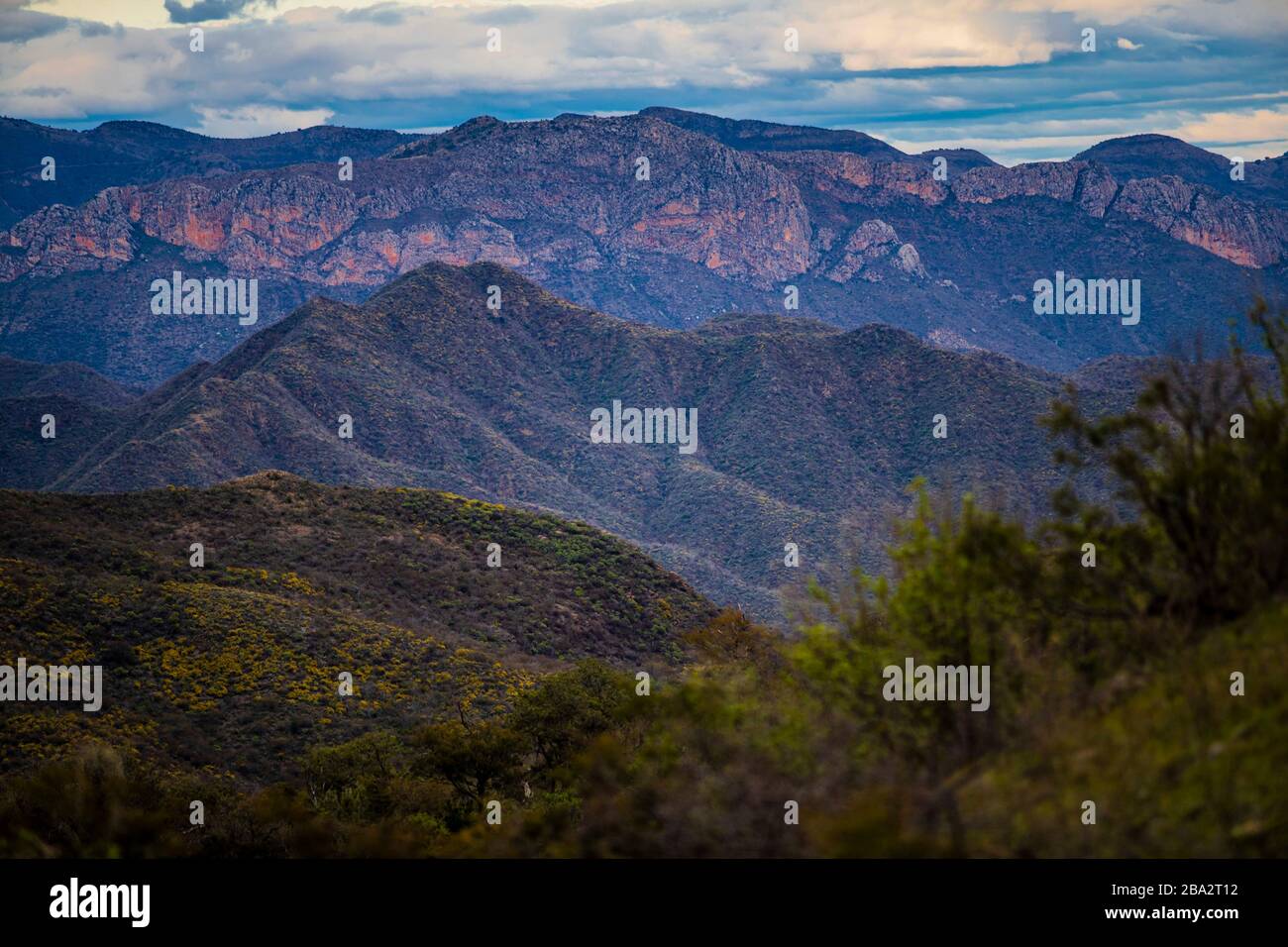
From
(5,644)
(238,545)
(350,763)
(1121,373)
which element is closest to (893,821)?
(350,763)

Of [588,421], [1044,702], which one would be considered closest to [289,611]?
[1044,702]

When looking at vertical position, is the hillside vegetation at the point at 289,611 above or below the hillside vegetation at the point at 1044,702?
below

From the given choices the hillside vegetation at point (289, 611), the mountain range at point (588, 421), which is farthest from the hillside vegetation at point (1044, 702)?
the mountain range at point (588, 421)

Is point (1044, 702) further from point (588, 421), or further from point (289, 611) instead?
point (588, 421)

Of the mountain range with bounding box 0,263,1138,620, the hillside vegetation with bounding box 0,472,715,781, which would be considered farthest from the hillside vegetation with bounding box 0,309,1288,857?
the mountain range with bounding box 0,263,1138,620

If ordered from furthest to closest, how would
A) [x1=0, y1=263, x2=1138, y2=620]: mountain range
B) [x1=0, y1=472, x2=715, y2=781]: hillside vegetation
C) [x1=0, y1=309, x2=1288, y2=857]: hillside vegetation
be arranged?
[x1=0, y1=263, x2=1138, y2=620]: mountain range < [x1=0, y1=472, x2=715, y2=781]: hillside vegetation < [x1=0, y1=309, x2=1288, y2=857]: hillside vegetation

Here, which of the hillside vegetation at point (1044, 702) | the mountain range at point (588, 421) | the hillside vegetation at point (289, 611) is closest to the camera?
the hillside vegetation at point (1044, 702)

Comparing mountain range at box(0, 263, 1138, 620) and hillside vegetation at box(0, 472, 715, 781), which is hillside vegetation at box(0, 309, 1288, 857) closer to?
hillside vegetation at box(0, 472, 715, 781)

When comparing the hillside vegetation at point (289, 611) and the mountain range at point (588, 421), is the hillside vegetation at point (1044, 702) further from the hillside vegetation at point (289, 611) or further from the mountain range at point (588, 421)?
the mountain range at point (588, 421)
